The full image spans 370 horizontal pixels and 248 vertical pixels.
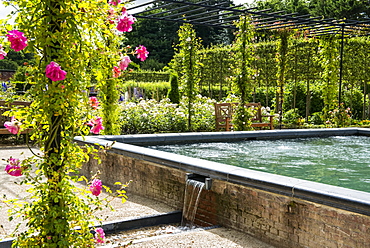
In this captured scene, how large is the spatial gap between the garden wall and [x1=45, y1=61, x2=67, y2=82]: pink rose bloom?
2.17 m

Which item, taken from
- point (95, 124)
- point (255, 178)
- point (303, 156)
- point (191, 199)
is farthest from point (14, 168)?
point (303, 156)

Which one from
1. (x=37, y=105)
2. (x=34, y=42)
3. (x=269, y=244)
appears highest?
(x=34, y=42)

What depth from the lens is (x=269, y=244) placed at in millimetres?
3719

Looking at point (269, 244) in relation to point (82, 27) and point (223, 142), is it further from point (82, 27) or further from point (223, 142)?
point (223, 142)

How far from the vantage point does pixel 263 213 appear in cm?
378

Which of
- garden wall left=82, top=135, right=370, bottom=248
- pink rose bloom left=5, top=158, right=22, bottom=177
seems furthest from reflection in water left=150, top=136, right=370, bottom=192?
pink rose bloom left=5, top=158, right=22, bottom=177

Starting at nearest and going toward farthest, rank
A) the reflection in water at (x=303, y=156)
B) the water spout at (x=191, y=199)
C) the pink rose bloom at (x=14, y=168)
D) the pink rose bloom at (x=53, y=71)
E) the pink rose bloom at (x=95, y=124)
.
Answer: the pink rose bloom at (x=53, y=71) < the pink rose bloom at (x=14, y=168) < the pink rose bloom at (x=95, y=124) < the water spout at (x=191, y=199) < the reflection in water at (x=303, y=156)

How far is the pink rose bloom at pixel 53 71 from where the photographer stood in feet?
7.36

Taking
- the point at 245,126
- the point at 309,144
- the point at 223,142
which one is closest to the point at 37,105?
the point at 223,142

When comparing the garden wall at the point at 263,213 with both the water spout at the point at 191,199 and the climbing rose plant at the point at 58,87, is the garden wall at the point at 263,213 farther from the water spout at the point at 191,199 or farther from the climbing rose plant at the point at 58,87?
the climbing rose plant at the point at 58,87

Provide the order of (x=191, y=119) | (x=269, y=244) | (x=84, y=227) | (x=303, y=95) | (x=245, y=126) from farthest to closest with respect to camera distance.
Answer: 1. (x=303, y=95)
2. (x=191, y=119)
3. (x=245, y=126)
4. (x=269, y=244)
5. (x=84, y=227)

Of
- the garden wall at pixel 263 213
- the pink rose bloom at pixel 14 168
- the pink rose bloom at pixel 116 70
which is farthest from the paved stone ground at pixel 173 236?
the pink rose bloom at pixel 116 70

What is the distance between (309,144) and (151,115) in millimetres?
4054

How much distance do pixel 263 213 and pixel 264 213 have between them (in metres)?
0.01
